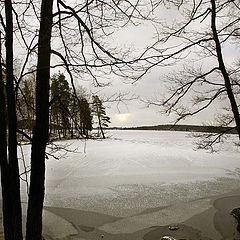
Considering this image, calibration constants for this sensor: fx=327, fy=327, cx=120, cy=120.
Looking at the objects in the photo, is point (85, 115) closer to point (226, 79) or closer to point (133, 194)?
point (226, 79)

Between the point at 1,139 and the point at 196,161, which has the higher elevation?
the point at 1,139

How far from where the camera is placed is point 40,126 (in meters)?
4.70

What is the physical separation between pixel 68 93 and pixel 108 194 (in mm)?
6766

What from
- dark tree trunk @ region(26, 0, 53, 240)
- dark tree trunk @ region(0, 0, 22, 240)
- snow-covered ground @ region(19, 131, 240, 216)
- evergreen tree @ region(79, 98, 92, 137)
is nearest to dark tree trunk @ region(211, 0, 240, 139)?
snow-covered ground @ region(19, 131, 240, 216)

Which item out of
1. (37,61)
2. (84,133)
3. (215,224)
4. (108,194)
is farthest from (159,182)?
(37,61)

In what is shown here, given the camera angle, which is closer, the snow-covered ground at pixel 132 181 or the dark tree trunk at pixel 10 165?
the dark tree trunk at pixel 10 165

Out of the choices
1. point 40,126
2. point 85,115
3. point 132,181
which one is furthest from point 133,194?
point 40,126

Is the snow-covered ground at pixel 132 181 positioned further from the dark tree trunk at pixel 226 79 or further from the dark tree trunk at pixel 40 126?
the dark tree trunk at pixel 226 79

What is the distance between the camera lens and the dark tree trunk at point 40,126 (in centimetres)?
446

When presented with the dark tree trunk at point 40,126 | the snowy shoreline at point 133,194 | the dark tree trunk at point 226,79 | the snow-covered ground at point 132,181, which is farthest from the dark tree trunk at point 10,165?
the dark tree trunk at point 226,79

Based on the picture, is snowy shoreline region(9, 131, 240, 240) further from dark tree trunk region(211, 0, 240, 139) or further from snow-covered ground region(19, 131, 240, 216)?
dark tree trunk region(211, 0, 240, 139)

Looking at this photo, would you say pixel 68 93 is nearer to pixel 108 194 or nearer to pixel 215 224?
pixel 215 224

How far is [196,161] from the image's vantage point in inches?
767

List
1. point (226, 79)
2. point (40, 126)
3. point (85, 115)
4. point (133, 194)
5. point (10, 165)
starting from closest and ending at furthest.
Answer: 1. point (40, 126)
2. point (10, 165)
3. point (85, 115)
4. point (226, 79)
5. point (133, 194)
